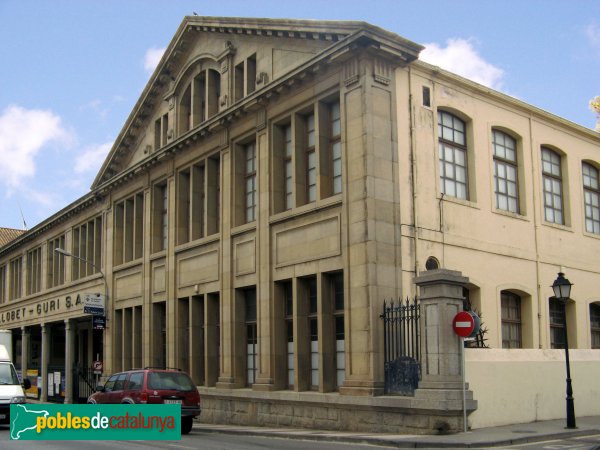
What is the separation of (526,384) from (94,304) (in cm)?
2078

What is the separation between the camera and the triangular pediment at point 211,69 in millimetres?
23036

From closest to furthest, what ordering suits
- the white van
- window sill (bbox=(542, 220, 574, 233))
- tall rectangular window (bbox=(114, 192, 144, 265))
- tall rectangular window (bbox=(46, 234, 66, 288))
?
the white van, window sill (bbox=(542, 220, 574, 233)), tall rectangular window (bbox=(114, 192, 144, 265)), tall rectangular window (bbox=(46, 234, 66, 288))

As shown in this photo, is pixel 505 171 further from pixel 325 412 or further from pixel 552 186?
pixel 325 412

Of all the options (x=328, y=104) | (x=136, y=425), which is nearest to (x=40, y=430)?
(x=136, y=425)

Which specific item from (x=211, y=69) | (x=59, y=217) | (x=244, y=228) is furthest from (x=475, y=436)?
(x=59, y=217)

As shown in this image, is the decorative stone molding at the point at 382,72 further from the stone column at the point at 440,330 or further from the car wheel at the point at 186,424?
the car wheel at the point at 186,424

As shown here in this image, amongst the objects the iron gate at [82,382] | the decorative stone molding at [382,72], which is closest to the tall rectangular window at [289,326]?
the decorative stone molding at [382,72]

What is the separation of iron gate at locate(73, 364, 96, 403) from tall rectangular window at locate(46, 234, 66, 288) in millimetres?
5566

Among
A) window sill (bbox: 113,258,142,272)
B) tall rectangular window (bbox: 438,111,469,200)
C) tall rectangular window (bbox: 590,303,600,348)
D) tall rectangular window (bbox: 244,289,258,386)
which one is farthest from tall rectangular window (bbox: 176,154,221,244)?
tall rectangular window (bbox: 590,303,600,348)

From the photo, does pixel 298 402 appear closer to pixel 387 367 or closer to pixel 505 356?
pixel 387 367

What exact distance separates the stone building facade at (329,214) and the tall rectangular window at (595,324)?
0.08 m

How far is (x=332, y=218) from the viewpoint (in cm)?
2161

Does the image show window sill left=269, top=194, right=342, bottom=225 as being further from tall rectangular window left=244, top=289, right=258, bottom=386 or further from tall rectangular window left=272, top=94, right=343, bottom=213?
tall rectangular window left=244, top=289, right=258, bottom=386

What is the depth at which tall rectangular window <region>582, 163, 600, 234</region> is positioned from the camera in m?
28.2
